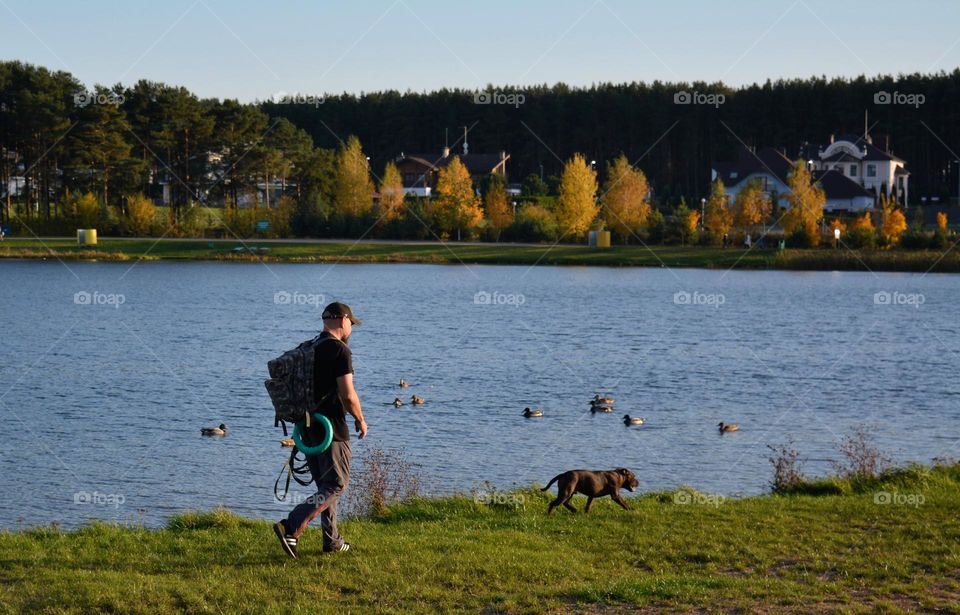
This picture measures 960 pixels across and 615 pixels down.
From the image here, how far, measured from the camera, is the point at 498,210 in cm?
10138

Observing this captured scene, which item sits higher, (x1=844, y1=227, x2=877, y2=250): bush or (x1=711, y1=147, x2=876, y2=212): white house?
(x1=711, y1=147, x2=876, y2=212): white house

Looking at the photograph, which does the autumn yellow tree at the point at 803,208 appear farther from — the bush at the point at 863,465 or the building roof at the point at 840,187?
the bush at the point at 863,465

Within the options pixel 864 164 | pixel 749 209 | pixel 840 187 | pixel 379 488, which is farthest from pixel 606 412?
pixel 864 164

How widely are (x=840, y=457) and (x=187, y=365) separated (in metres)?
23.3

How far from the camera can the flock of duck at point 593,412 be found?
82.7 ft

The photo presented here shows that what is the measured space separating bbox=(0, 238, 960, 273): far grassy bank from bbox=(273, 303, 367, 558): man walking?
77.2 m

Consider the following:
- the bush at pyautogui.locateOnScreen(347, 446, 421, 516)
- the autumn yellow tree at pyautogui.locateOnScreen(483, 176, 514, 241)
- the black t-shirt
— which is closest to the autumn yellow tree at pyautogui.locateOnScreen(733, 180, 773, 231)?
the autumn yellow tree at pyautogui.locateOnScreen(483, 176, 514, 241)

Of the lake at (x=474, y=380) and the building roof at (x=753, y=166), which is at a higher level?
the building roof at (x=753, y=166)

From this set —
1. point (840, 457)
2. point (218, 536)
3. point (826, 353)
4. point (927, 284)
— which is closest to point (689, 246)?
point (927, 284)

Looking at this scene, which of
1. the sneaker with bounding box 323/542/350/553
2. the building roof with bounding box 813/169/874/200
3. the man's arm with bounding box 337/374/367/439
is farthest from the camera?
the building roof with bounding box 813/169/874/200

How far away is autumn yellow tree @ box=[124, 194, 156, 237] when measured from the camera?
328ft

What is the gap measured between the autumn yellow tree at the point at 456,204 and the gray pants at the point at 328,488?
90.1 metres

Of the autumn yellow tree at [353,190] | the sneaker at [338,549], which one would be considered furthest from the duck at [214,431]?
the autumn yellow tree at [353,190]

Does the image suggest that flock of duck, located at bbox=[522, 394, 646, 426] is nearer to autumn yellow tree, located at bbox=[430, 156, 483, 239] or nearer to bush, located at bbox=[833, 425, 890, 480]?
bush, located at bbox=[833, 425, 890, 480]
